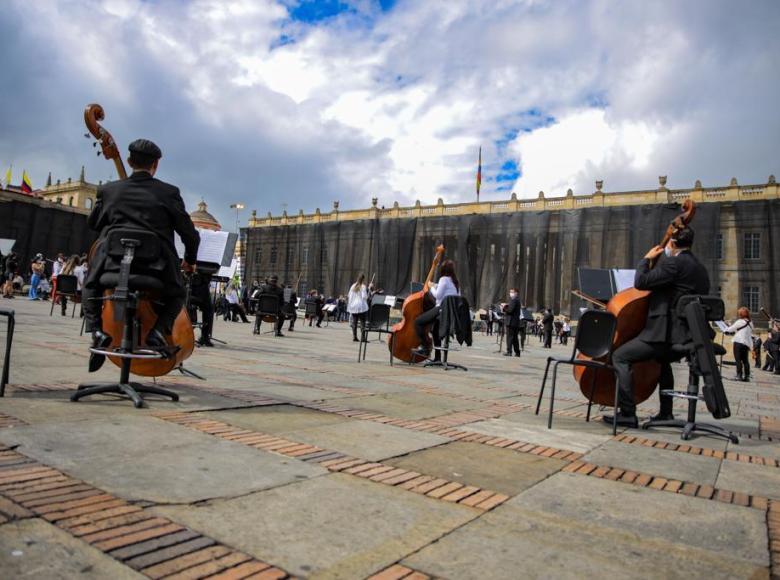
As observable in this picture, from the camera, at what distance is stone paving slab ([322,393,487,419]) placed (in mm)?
4000

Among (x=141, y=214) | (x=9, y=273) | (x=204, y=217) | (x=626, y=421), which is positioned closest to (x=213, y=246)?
(x=141, y=214)

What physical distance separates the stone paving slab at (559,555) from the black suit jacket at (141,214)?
2484mm

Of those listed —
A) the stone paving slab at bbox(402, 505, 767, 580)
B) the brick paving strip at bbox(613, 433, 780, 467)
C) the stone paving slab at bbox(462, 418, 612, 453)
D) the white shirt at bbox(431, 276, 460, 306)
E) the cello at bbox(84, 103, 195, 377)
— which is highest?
the white shirt at bbox(431, 276, 460, 306)

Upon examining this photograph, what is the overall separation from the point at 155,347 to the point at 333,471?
1.68m

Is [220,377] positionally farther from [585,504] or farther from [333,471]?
[585,504]

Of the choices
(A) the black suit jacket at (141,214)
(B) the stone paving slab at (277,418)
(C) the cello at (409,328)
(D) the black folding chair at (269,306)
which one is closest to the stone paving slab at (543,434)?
(B) the stone paving slab at (277,418)

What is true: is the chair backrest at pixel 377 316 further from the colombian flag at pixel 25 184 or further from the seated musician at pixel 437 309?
the colombian flag at pixel 25 184

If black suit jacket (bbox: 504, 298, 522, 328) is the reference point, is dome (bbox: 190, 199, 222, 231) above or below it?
above

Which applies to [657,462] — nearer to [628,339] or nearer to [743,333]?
[628,339]

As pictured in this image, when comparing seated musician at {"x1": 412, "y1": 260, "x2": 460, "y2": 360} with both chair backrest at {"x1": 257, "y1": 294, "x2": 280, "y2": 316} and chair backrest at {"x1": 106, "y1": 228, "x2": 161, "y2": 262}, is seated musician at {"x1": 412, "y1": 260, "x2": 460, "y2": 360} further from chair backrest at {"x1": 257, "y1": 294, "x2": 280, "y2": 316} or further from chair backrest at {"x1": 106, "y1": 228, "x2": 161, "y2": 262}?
chair backrest at {"x1": 257, "y1": 294, "x2": 280, "y2": 316}

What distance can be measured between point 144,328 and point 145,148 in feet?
3.82

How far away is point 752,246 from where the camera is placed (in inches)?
1278

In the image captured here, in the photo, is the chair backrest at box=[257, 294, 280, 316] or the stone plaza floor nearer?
the stone plaza floor

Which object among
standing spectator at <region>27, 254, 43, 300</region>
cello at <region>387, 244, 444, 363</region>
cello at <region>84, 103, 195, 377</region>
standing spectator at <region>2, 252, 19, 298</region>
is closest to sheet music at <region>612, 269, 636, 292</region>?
cello at <region>387, 244, 444, 363</region>
